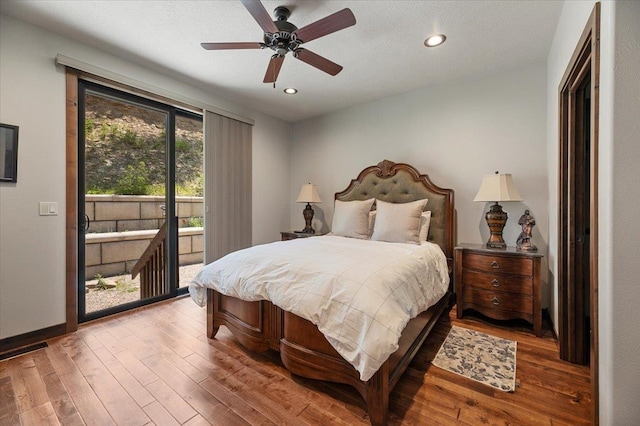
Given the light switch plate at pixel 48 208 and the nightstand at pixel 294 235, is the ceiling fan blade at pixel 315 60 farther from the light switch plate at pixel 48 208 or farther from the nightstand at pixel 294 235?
the light switch plate at pixel 48 208

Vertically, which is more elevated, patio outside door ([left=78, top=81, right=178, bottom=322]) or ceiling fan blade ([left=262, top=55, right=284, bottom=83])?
ceiling fan blade ([left=262, top=55, right=284, bottom=83])

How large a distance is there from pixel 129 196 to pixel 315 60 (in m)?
2.44

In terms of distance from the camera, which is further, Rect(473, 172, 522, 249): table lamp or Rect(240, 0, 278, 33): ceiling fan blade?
Rect(473, 172, 522, 249): table lamp

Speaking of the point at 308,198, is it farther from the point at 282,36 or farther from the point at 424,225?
the point at 282,36

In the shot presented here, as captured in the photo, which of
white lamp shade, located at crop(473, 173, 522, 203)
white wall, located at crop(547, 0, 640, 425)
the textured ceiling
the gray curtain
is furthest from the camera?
the gray curtain

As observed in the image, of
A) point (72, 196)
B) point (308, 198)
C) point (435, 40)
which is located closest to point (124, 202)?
point (72, 196)

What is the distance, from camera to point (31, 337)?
2.27 m

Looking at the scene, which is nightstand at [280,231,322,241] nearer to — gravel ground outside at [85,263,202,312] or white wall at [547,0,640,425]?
gravel ground outside at [85,263,202,312]

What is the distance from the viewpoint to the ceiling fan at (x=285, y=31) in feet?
5.67

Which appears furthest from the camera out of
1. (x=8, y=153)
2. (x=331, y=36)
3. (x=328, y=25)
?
(x=331, y=36)

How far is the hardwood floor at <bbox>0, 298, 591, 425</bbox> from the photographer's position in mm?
1474

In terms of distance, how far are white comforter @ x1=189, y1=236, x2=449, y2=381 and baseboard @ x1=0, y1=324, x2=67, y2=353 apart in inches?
47.6

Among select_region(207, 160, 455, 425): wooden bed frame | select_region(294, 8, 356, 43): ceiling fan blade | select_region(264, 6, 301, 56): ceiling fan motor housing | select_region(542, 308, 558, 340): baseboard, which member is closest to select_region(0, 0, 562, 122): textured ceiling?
select_region(264, 6, 301, 56): ceiling fan motor housing

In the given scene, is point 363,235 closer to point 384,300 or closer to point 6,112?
point 384,300
